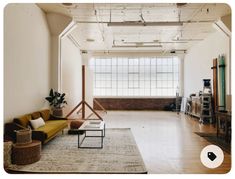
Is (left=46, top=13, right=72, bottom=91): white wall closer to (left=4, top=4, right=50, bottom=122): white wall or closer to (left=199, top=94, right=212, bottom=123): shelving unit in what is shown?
(left=4, top=4, right=50, bottom=122): white wall

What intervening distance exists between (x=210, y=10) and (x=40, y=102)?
5.26 metres

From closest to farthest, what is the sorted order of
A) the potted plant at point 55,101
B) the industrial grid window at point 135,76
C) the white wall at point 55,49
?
the potted plant at point 55,101 < the white wall at point 55,49 < the industrial grid window at point 135,76

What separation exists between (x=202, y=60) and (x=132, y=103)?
16.5ft

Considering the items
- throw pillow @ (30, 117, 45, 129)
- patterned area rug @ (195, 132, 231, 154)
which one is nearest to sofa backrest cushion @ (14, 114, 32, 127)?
throw pillow @ (30, 117, 45, 129)

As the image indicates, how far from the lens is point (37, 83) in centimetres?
575

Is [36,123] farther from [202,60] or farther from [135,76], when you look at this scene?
[135,76]

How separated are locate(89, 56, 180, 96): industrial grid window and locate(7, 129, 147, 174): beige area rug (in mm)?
8259

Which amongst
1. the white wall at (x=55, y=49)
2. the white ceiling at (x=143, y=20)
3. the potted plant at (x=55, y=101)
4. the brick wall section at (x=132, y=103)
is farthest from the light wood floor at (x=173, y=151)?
the brick wall section at (x=132, y=103)

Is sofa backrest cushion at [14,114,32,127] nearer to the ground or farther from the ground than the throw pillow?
farther from the ground

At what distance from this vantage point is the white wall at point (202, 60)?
7205mm

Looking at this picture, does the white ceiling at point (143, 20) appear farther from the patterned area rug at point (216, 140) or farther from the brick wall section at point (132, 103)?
the brick wall section at point (132, 103)

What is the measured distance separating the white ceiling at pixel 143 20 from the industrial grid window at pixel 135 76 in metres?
3.08

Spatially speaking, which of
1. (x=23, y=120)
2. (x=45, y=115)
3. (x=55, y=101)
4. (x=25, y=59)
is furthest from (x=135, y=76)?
(x=23, y=120)

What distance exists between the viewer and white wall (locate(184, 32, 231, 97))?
721 centimetres
